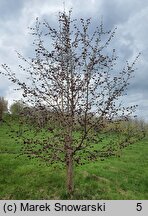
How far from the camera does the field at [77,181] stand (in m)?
16.2

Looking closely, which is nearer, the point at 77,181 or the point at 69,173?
the point at 69,173

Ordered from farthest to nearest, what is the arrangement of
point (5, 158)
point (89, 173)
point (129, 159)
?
point (129, 159), point (5, 158), point (89, 173)

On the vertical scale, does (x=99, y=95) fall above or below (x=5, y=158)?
above

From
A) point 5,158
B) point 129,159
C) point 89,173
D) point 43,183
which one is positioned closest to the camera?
point 43,183

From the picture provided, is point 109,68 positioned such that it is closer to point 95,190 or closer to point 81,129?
point 81,129

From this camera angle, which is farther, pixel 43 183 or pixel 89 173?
pixel 89 173

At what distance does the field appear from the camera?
636 inches

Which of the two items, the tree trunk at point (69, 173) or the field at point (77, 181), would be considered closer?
the tree trunk at point (69, 173)

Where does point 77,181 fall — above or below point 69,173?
below

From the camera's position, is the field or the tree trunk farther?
the field

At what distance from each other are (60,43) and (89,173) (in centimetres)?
748

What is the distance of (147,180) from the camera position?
2025cm

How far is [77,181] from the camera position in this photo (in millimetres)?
17844

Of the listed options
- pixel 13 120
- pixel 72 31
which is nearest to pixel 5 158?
pixel 13 120
